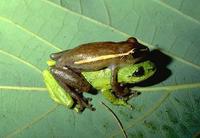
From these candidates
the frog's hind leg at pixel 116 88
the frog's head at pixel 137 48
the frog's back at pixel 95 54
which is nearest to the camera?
the frog's head at pixel 137 48

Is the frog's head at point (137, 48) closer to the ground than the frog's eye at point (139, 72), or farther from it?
farther from it

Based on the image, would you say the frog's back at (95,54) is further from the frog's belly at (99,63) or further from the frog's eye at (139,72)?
the frog's eye at (139,72)

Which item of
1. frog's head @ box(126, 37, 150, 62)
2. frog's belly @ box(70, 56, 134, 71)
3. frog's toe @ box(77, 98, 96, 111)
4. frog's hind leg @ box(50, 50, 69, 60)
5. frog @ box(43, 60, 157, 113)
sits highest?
frog's head @ box(126, 37, 150, 62)

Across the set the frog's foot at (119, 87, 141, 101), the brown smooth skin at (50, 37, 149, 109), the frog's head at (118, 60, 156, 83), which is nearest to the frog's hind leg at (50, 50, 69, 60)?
the brown smooth skin at (50, 37, 149, 109)

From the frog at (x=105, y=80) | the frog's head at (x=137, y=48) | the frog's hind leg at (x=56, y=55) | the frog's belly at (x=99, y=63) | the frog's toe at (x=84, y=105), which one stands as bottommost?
the frog's toe at (x=84, y=105)

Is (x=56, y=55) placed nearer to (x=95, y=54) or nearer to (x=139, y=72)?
(x=95, y=54)

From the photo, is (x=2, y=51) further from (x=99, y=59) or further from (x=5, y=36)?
(x=99, y=59)

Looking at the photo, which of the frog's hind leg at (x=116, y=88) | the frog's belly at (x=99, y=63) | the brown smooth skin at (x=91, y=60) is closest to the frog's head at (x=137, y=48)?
the brown smooth skin at (x=91, y=60)

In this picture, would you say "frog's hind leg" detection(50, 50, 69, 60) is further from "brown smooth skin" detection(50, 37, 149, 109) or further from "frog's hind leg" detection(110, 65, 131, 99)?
"frog's hind leg" detection(110, 65, 131, 99)
